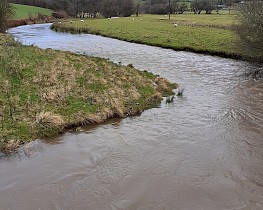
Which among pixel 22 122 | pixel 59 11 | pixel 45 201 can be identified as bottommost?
pixel 45 201

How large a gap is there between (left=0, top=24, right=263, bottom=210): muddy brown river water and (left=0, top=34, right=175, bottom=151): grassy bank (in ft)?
2.53

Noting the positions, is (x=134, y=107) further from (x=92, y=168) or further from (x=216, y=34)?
(x=216, y=34)

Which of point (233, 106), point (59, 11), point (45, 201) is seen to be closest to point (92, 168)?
point (45, 201)

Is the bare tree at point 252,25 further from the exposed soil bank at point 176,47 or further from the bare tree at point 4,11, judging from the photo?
the bare tree at point 4,11

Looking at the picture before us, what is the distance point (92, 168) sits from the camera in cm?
1160

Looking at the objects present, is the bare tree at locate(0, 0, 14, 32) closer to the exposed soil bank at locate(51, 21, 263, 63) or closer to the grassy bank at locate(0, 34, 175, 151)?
the exposed soil bank at locate(51, 21, 263, 63)

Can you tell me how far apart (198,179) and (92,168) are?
11.4ft

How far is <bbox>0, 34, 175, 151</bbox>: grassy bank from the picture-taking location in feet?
47.1

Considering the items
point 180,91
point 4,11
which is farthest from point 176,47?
point 4,11

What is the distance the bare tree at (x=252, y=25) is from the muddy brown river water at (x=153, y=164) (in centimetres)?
1143

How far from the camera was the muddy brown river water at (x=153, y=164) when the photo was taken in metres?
9.91

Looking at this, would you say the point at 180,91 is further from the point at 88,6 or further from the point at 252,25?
the point at 88,6

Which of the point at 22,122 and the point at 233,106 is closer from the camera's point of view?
the point at 22,122

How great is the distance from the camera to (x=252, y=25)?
96.2 feet
